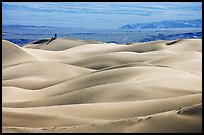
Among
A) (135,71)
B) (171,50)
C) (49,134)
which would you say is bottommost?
(49,134)

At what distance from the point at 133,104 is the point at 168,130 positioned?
4575 millimetres

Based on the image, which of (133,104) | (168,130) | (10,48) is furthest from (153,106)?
(10,48)

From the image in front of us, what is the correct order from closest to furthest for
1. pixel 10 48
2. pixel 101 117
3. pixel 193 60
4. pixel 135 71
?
pixel 101 117 < pixel 135 71 < pixel 193 60 < pixel 10 48

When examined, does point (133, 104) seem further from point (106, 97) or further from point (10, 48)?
point (10, 48)

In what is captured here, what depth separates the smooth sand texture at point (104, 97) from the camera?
8.97 m

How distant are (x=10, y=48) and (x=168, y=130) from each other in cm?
3011

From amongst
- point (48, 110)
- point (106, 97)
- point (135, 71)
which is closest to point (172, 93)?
point (106, 97)

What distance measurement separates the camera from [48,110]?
43.1 ft

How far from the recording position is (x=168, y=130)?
27.8ft

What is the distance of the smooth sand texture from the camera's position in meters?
8.97

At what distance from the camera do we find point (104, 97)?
1574cm

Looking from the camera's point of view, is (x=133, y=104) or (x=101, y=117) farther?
(x=133, y=104)

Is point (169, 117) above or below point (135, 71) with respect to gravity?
below

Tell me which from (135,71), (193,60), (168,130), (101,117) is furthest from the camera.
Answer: (193,60)
